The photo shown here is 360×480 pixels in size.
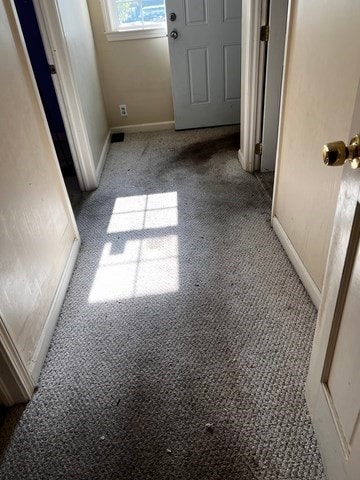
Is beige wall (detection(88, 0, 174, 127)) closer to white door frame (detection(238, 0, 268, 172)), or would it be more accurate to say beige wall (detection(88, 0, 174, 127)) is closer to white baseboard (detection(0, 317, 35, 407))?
white door frame (detection(238, 0, 268, 172))

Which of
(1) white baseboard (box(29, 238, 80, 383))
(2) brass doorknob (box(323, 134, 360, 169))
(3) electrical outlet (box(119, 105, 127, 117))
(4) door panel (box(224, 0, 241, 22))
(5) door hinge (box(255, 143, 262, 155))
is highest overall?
(4) door panel (box(224, 0, 241, 22))

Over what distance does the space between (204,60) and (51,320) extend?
9.06 feet

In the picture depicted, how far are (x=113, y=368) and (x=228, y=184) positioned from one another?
1687 mm

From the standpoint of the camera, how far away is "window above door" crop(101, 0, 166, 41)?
10.9 feet

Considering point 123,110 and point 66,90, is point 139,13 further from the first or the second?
point 66,90

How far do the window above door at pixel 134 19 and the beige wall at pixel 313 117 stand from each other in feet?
6.98

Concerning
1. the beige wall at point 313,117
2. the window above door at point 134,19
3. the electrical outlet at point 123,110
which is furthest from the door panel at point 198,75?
the beige wall at point 313,117

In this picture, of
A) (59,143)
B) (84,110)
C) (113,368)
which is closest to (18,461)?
(113,368)

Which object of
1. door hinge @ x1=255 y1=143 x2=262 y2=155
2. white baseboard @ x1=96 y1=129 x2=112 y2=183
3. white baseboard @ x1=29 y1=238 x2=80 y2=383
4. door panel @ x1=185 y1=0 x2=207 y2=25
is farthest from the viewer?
door panel @ x1=185 y1=0 x2=207 y2=25

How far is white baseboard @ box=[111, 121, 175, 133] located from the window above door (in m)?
0.80

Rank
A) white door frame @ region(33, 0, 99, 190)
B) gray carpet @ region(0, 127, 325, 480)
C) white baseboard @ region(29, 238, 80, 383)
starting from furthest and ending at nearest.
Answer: white door frame @ region(33, 0, 99, 190), white baseboard @ region(29, 238, 80, 383), gray carpet @ region(0, 127, 325, 480)

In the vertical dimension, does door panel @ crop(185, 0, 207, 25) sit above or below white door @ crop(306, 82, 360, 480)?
above

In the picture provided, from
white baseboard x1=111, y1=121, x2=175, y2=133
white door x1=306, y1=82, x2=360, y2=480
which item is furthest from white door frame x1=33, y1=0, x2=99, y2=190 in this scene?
white door x1=306, y1=82, x2=360, y2=480

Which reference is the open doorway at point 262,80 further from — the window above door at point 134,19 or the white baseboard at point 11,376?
the white baseboard at point 11,376
